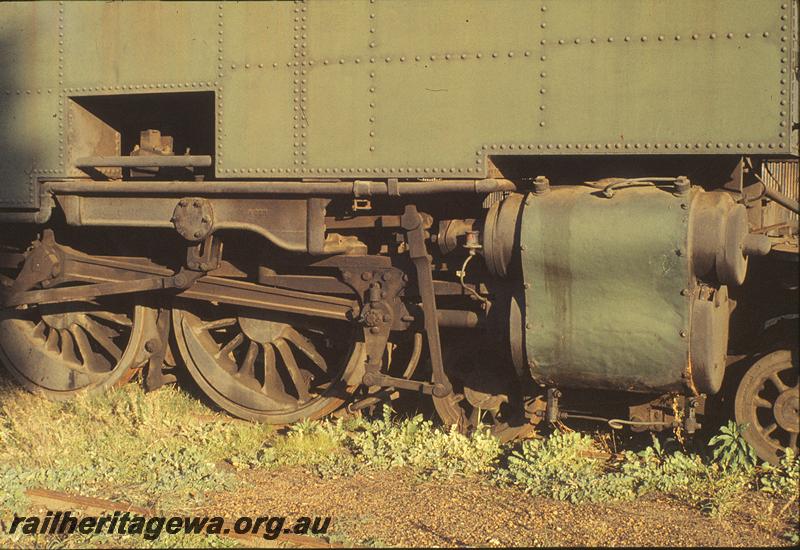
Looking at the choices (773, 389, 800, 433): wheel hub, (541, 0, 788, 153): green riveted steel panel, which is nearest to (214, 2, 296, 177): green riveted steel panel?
(541, 0, 788, 153): green riveted steel panel

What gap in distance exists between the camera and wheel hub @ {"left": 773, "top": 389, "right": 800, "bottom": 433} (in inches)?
227

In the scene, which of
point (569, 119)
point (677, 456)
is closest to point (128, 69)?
point (569, 119)

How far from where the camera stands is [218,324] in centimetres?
751

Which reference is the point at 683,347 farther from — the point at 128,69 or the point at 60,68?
the point at 60,68

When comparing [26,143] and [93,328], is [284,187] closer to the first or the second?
[26,143]

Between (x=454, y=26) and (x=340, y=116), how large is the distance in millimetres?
917

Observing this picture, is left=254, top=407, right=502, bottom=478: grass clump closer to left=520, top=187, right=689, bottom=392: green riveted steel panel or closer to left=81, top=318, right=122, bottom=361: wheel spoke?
left=520, top=187, right=689, bottom=392: green riveted steel panel

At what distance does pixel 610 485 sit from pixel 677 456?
54 centimetres

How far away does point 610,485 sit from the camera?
5.59 meters

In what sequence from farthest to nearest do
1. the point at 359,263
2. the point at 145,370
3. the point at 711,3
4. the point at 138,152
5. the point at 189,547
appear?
the point at 145,370
the point at 138,152
the point at 359,263
the point at 711,3
the point at 189,547

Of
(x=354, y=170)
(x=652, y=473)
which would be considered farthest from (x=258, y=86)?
(x=652, y=473)

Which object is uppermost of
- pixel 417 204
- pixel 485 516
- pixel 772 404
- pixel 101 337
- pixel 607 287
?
pixel 417 204

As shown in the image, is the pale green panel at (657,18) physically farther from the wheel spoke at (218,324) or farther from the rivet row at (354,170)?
the wheel spoke at (218,324)

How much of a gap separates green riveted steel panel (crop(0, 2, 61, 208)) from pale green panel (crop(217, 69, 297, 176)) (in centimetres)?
145
